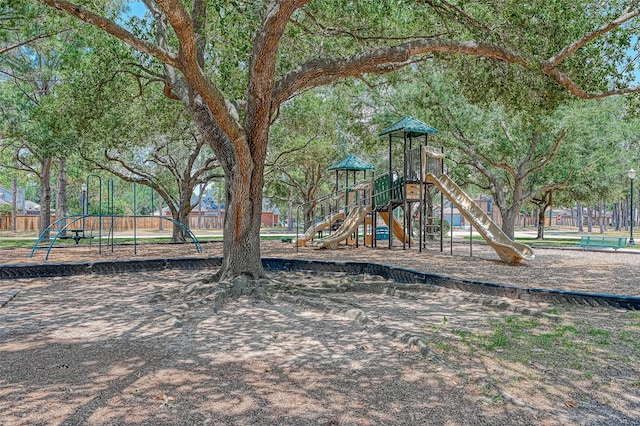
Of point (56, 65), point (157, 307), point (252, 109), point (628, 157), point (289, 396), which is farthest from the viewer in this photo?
point (628, 157)

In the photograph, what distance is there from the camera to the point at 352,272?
37.9 ft

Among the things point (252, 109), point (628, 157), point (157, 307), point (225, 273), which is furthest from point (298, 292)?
point (628, 157)

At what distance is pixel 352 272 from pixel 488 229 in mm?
4765

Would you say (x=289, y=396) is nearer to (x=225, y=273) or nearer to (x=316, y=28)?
(x=225, y=273)

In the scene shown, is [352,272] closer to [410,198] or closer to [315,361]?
[410,198]

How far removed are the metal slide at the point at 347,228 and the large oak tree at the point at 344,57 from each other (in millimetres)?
8649

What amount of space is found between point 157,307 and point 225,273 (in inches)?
68.1

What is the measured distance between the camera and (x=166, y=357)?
460 cm

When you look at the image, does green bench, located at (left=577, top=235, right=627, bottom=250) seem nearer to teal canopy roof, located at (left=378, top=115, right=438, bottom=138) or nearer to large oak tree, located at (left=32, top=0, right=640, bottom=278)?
teal canopy roof, located at (left=378, top=115, right=438, bottom=138)

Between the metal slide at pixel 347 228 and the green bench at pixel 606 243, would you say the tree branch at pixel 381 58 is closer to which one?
the metal slide at pixel 347 228

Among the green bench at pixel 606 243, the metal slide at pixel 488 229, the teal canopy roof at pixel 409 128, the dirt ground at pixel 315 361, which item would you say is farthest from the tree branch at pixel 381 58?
the green bench at pixel 606 243

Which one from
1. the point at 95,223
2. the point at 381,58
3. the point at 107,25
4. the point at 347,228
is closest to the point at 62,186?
the point at 347,228

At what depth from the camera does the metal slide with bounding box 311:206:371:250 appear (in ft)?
59.5

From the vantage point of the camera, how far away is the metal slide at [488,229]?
1298 cm
